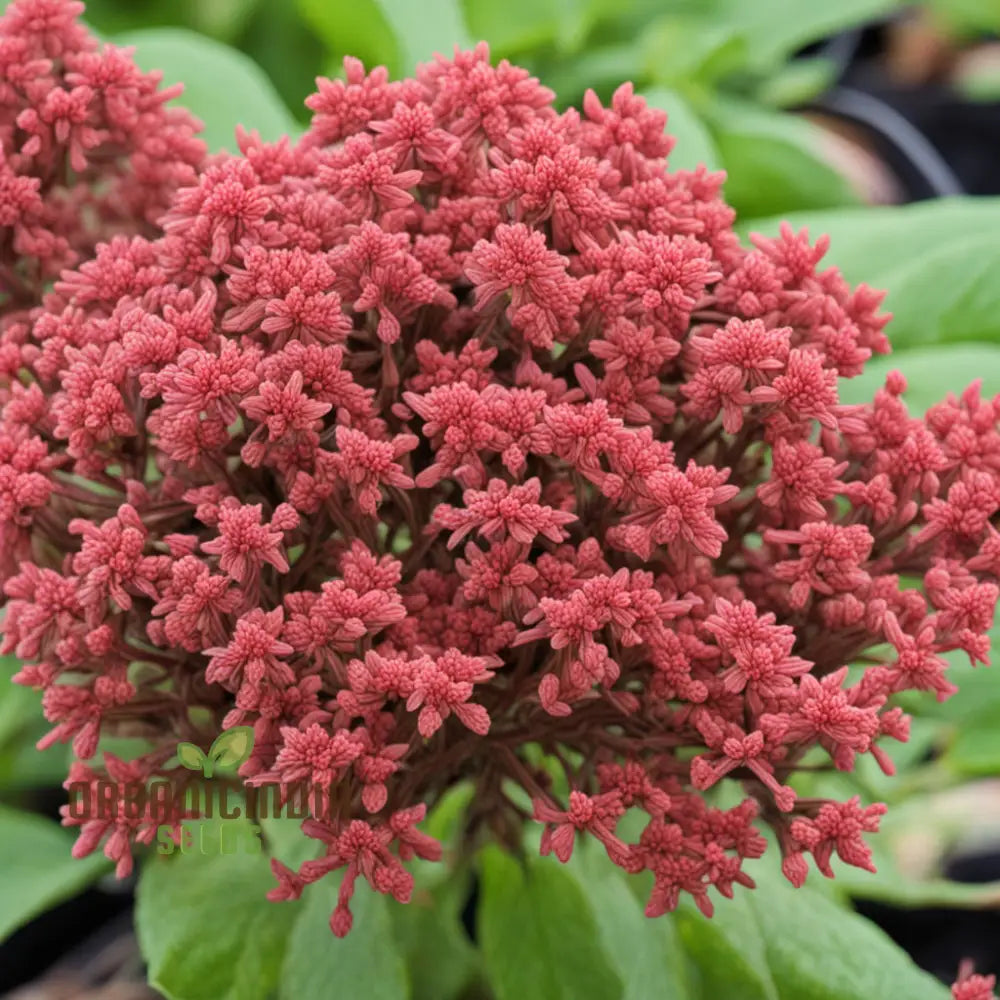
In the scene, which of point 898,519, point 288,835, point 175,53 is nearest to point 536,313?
point 898,519

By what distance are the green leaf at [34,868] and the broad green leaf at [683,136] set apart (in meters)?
0.65

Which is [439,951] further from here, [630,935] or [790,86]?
[790,86]

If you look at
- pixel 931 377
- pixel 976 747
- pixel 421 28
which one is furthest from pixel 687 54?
pixel 976 747

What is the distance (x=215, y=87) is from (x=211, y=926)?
2.15 ft

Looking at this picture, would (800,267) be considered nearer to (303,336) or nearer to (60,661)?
(303,336)

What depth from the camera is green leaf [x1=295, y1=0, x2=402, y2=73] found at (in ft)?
3.79

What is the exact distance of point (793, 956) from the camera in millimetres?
753

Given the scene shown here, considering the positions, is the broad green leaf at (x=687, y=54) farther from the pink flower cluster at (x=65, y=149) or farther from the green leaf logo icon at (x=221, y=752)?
the green leaf logo icon at (x=221, y=752)

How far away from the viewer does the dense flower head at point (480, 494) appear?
1.97ft

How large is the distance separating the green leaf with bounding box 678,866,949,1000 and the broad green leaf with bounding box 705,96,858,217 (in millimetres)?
758

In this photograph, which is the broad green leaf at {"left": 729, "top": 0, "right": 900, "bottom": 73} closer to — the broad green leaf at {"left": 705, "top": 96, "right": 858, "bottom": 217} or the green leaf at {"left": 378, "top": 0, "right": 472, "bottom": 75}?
the broad green leaf at {"left": 705, "top": 96, "right": 858, "bottom": 217}

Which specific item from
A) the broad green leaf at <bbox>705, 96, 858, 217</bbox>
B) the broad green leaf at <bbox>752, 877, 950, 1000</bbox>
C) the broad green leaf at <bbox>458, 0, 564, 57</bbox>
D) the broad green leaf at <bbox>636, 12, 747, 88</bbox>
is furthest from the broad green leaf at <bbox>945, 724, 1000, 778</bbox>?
the broad green leaf at <bbox>458, 0, 564, 57</bbox>

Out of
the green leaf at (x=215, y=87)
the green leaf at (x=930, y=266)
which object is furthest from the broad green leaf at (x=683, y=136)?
the green leaf at (x=215, y=87)

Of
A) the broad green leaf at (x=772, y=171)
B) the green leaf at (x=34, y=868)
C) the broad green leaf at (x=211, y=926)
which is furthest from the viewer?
the broad green leaf at (x=772, y=171)
